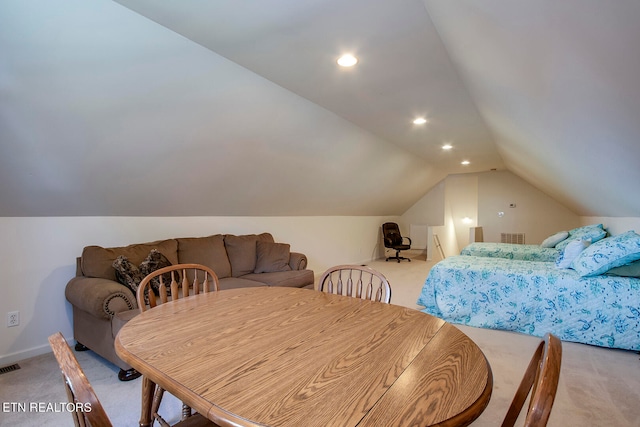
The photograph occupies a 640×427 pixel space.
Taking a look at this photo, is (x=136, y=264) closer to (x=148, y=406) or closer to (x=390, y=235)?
(x=148, y=406)

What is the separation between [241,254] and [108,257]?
1321 mm

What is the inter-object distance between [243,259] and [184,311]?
2.28 metres

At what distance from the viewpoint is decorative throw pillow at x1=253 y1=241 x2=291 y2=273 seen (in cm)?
372

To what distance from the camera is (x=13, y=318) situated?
247 cm

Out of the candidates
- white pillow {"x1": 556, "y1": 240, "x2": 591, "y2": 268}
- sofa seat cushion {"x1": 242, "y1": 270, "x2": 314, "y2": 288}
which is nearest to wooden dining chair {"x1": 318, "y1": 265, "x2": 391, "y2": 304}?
sofa seat cushion {"x1": 242, "y1": 270, "x2": 314, "y2": 288}

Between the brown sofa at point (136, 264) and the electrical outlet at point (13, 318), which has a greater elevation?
the brown sofa at point (136, 264)

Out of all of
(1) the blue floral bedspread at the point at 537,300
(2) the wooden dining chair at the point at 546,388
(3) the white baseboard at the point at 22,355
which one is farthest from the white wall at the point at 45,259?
(2) the wooden dining chair at the point at 546,388

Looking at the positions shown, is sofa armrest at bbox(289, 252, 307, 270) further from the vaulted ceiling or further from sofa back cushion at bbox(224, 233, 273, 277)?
the vaulted ceiling

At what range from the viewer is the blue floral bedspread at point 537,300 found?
8.61 feet

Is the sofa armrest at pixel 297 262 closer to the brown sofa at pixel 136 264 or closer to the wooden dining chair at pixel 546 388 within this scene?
the brown sofa at pixel 136 264

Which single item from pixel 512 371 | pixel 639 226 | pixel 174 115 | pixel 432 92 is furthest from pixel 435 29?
pixel 639 226

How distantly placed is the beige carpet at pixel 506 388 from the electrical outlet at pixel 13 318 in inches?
12.0

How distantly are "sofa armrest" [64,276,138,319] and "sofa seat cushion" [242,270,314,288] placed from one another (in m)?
1.26

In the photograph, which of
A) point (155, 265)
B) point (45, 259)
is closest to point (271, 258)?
point (155, 265)
